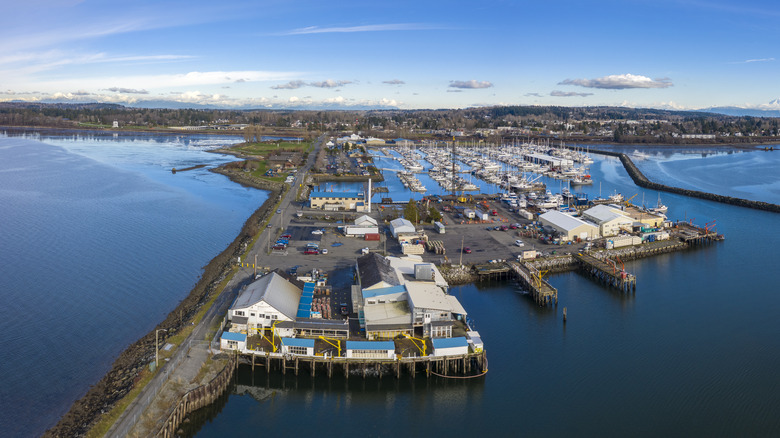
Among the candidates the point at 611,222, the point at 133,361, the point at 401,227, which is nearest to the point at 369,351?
the point at 133,361

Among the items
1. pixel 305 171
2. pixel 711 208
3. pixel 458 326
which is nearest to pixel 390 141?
pixel 305 171

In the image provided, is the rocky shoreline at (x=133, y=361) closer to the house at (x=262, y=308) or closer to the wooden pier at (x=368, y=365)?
the house at (x=262, y=308)

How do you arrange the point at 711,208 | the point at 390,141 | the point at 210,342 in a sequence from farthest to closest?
1. the point at 390,141
2. the point at 711,208
3. the point at 210,342

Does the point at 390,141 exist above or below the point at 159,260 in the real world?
above

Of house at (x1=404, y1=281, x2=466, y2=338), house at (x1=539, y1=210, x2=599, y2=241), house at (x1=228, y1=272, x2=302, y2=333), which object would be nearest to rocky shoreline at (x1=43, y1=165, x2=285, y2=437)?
house at (x1=228, y1=272, x2=302, y2=333)

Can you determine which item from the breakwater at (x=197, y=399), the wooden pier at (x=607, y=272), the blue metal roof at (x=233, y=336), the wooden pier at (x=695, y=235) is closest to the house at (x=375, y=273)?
the blue metal roof at (x=233, y=336)

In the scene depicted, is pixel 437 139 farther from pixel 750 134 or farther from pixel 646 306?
pixel 646 306

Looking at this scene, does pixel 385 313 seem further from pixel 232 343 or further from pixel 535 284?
pixel 535 284
